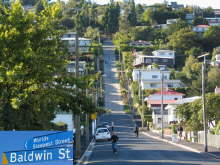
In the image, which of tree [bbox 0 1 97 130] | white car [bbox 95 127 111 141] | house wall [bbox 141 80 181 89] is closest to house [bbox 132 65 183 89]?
house wall [bbox 141 80 181 89]

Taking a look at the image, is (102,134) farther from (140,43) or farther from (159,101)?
(140,43)

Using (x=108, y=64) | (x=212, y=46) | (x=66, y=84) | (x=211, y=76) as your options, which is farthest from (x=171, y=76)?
(x=66, y=84)

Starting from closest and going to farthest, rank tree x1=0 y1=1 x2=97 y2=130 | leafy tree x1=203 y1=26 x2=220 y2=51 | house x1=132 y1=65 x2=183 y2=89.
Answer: tree x1=0 y1=1 x2=97 y2=130 → house x1=132 y1=65 x2=183 y2=89 → leafy tree x1=203 y1=26 x2=220 y2=51

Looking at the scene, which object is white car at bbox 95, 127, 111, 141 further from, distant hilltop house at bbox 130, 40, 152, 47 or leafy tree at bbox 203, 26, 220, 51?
distant hilltop house at bbox 130, 40, 152, 47

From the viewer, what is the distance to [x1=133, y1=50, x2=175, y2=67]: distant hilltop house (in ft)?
494

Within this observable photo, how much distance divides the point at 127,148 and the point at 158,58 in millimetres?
108668

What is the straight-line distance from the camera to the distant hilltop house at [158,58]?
150625 mm

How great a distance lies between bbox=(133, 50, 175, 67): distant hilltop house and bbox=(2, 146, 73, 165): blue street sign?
134 meters

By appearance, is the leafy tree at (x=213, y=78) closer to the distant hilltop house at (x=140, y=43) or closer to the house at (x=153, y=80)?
the house at (x=153, y=80)

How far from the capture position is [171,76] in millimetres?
138000

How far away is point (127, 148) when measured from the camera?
44938 millimetres

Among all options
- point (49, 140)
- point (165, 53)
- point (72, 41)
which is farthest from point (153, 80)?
point (49, 140)

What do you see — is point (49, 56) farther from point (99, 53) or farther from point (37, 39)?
point (99, 53)

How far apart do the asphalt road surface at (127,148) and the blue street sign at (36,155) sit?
1424 centimetres
